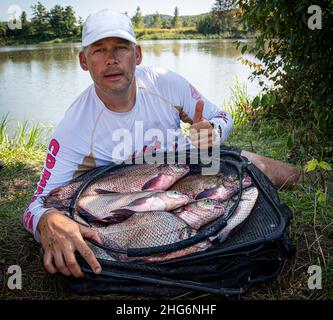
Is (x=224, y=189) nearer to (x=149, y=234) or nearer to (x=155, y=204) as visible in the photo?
(x=155, y=204)

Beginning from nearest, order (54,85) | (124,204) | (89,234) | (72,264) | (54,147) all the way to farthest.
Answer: (72,264), (89,234), (124,204), (54,147), (54,85)

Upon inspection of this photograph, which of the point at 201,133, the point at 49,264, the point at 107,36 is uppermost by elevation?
the point at 107,36

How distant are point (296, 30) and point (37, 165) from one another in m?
2.68

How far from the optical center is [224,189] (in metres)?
2.02

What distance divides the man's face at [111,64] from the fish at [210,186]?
0.62 metres

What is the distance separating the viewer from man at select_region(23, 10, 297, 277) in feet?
7.07

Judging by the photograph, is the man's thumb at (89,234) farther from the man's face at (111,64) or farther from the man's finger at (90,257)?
the man's face at (111,64)

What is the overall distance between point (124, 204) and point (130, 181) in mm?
202

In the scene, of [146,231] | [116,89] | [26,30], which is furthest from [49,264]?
[26,30]

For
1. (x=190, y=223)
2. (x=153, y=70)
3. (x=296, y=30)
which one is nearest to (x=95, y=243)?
(x=190, y=223)

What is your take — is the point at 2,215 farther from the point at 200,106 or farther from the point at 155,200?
the point at 200,106

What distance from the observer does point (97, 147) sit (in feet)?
7.52

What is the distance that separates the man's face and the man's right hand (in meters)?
0.79

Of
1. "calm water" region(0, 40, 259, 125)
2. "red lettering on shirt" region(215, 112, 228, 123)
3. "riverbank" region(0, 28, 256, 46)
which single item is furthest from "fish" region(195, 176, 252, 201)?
"riverbank" region(0, 28, 256, 46)
